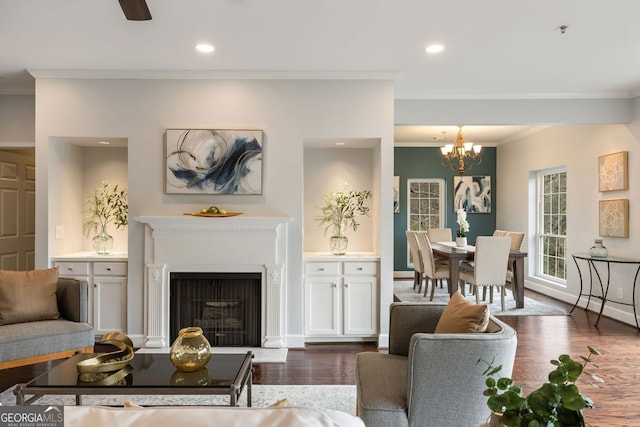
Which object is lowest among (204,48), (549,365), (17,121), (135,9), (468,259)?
(549,365)

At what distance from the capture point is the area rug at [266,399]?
296 centimetres

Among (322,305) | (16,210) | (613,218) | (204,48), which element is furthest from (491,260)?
(16,210)

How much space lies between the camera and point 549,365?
3766mm

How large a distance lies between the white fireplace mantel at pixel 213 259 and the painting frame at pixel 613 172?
4.06 metres

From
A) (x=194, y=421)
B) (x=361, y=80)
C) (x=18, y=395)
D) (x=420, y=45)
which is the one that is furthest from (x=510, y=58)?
(x=18, y=395)

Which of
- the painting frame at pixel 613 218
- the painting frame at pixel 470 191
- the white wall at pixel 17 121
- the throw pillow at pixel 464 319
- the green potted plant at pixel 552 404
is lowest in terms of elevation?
the throw pillow at pixel 464 319

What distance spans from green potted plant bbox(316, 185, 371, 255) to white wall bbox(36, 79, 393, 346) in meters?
0.46

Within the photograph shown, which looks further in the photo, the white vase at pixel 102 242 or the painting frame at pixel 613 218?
the painting frame at pixel 613 218

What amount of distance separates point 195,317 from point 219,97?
84.2 inches

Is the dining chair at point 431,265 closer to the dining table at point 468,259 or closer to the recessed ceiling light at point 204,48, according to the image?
the dining table at point 468,259

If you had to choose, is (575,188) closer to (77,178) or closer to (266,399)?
(266,399)

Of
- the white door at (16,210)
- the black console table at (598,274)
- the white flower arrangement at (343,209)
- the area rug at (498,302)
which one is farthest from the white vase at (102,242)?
the black console table at (598,274)

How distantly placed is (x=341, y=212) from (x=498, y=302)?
3.14 metres

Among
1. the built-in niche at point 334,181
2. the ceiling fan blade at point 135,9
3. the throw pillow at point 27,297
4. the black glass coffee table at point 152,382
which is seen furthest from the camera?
the built-in niche at point 334,181
